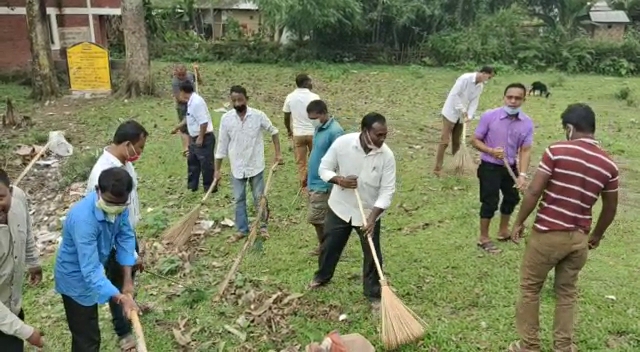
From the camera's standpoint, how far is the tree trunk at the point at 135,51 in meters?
14.1

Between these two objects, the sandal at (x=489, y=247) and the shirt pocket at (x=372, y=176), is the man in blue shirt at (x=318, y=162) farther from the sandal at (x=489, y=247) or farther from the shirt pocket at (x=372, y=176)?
the sandal at (x=489, y=247)

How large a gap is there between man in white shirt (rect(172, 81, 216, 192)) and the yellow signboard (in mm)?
8493

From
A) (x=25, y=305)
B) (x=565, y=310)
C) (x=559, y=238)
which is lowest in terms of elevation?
(x=25, y=305)

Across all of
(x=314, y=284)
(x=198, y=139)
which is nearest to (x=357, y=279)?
(x=314, y=284)

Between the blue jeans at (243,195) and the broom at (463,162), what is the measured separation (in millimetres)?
3125

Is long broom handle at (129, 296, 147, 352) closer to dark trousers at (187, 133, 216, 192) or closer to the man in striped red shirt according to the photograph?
the man in striped red shirt

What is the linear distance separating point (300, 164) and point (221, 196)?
121cm

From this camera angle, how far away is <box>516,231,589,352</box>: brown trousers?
358cm

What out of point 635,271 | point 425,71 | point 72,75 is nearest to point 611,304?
point 635,271

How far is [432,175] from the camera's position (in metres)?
8.34

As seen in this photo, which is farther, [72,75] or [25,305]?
[72,75]

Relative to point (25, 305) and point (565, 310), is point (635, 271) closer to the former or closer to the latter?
point (565, 310)

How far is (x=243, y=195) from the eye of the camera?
614 centimetres

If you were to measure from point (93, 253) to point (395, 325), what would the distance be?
6.60ft
